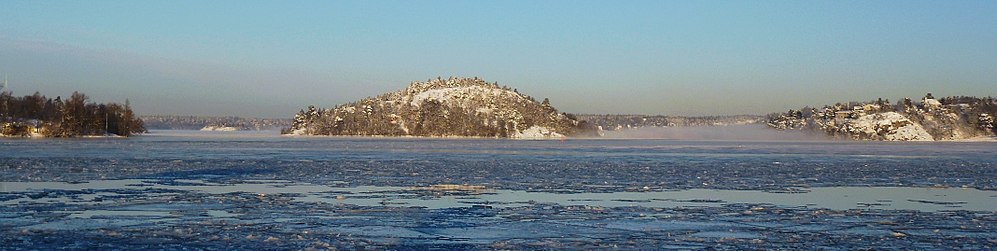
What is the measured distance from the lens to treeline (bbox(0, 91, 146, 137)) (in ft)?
426

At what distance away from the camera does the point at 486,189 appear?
29375 millimetres

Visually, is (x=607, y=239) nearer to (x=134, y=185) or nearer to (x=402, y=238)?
(x=402, y=238)

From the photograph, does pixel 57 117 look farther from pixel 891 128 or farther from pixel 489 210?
pixel 891 128

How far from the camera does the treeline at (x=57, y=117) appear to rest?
129750 millimetres

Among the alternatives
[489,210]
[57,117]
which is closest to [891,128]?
[57,117]

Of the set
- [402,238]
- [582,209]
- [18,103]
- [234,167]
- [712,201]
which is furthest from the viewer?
[18,103]

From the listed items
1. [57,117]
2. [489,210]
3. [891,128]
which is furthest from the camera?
[891,128]

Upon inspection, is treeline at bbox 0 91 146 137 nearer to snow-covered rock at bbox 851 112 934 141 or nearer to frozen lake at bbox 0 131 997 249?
frozen lake at bbox 0 131 997 249

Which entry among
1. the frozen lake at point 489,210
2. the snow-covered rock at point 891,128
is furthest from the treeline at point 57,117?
the snow-covered rock at point 891,128

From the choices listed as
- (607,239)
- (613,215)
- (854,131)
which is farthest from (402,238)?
(854,131)

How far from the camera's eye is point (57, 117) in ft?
436

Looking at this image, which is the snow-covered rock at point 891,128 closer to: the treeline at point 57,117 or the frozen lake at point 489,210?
the treeline at point 57,117

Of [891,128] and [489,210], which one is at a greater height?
[891,128]

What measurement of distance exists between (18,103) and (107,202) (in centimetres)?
12494
